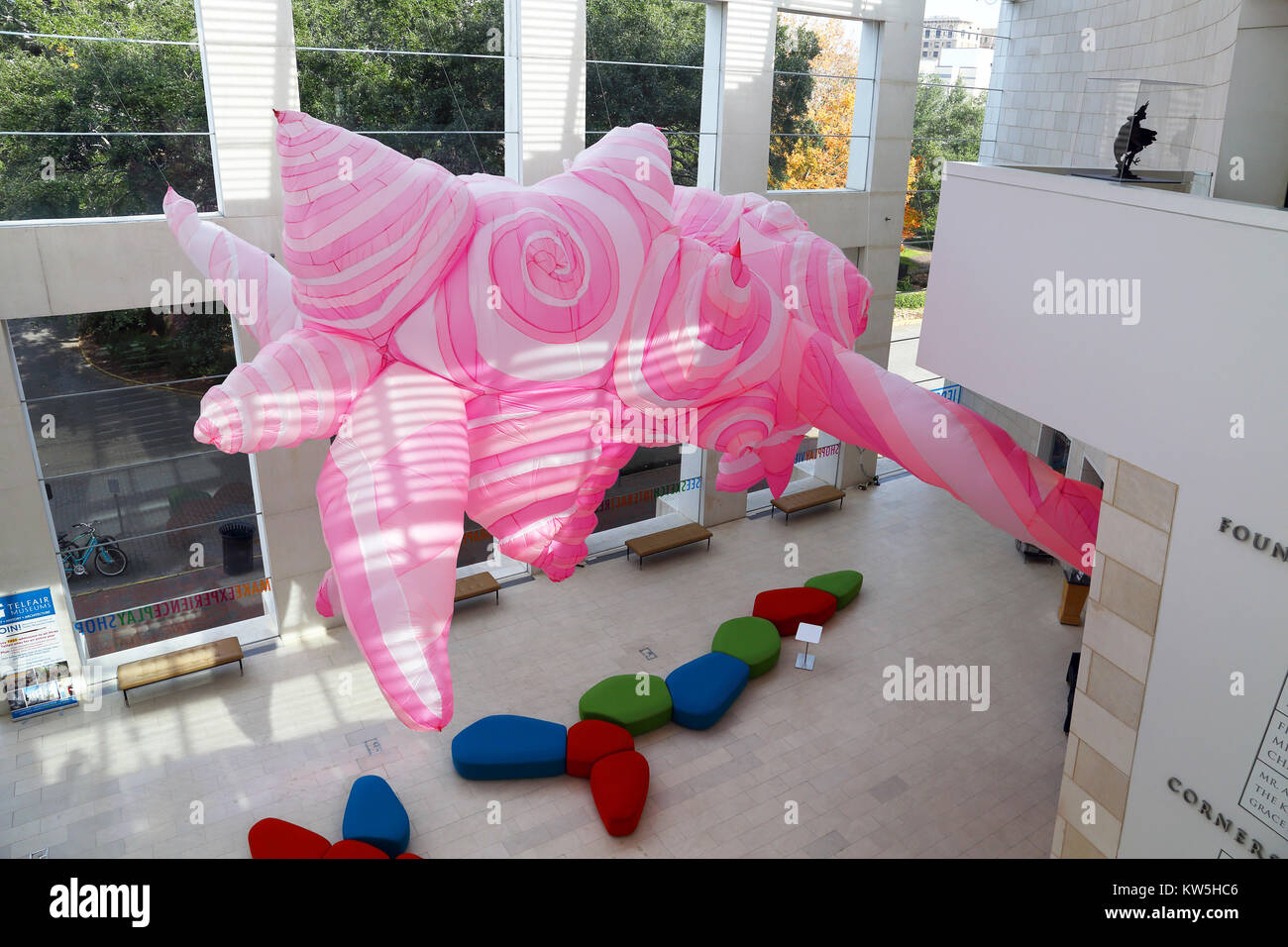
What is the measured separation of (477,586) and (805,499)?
6.58 meters

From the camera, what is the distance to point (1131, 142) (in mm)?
6863

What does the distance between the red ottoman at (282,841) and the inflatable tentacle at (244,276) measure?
16.2ft

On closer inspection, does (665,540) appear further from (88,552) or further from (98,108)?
(98,108)

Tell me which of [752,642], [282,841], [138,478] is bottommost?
[282,841]

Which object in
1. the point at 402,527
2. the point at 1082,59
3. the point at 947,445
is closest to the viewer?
the point at 402,527

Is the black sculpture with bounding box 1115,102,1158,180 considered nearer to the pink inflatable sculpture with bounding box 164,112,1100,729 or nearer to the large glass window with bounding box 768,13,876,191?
the pink inflatable sculpture with bounding box 164,112,1100,729

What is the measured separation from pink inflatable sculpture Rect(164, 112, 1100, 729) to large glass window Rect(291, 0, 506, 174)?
14.7 feet

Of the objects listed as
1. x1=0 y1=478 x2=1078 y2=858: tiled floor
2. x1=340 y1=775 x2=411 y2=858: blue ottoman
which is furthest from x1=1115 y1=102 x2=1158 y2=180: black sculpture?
x1=340 y1=775 x2=411 y2=858: blue ottoman

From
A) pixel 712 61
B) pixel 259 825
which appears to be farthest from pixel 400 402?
pixel 712 61

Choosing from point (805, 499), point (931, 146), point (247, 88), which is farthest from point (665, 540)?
point (931, 146)

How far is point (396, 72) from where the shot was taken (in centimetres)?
1288

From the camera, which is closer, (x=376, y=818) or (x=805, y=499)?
(x=376, y=818)
